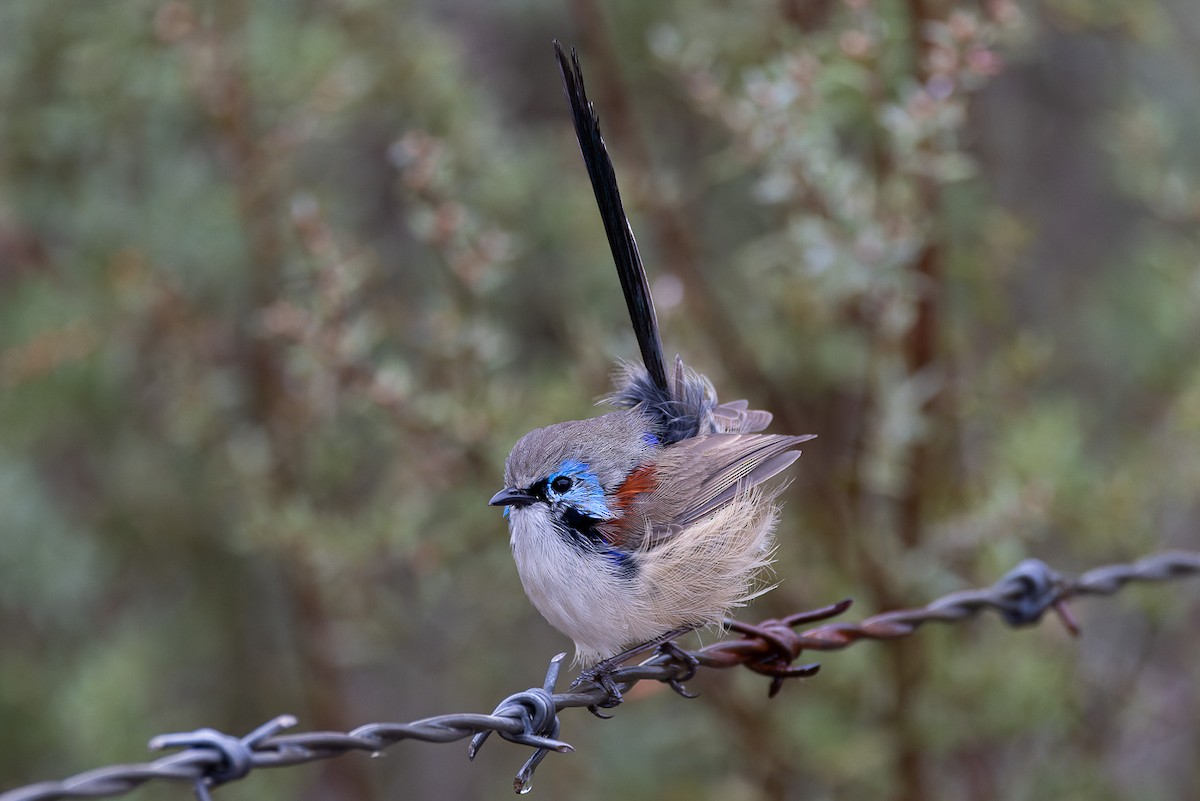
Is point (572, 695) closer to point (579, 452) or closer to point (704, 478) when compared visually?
point (579, 452)

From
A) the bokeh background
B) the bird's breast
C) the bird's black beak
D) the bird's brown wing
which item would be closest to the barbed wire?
the bird's breast

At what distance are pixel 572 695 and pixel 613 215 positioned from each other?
1251mm

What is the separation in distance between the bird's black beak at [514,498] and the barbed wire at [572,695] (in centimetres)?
52

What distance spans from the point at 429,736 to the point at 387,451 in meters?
3.41

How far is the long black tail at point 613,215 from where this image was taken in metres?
3.19

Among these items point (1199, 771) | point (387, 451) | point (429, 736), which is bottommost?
point (1199, 771)

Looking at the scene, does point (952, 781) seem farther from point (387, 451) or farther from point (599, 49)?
point (599, 49)

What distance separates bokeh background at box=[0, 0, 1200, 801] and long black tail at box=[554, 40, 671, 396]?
991mm

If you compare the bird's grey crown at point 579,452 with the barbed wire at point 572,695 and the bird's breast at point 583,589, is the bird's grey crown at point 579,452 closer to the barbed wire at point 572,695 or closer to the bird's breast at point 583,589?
the bird's breast at point 583,589

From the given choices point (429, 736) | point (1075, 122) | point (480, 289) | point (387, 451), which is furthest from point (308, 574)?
point (1075, 122)

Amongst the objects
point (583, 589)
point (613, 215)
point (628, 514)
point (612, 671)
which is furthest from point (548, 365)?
point (612, 671)

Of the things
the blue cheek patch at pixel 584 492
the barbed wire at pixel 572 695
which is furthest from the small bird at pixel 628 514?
the barbed wire at pixel 572 695

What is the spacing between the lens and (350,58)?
554 cm

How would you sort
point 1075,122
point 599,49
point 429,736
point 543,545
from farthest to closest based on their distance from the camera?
point 1075,122, point 599,49, point 543,545, point 429,736
